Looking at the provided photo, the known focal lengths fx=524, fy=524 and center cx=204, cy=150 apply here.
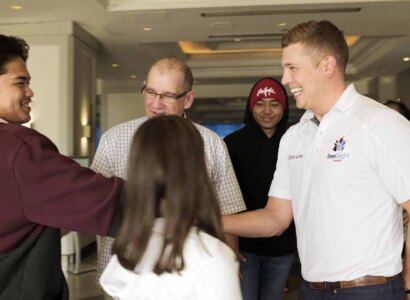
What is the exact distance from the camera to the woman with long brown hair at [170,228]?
4.01 feet

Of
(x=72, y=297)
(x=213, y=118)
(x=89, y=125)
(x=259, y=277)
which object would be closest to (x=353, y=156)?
(x=259, y=277)

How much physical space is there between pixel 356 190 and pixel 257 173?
1543 millimetres

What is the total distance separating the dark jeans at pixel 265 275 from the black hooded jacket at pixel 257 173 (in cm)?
5

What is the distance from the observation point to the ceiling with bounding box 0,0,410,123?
276 inches

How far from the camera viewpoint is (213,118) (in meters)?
19.8

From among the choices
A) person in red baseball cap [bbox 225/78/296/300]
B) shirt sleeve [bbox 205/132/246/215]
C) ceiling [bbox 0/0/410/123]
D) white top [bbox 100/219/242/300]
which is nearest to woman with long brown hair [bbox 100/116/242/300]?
white top [bbox 100/219/242/300]

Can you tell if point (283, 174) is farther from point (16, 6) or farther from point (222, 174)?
point (16, 6)

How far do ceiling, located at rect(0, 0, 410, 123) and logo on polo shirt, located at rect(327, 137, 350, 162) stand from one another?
5.43 meters

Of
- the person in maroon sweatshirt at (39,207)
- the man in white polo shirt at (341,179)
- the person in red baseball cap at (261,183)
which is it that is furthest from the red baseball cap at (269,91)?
the person in maroon sweatshirt at (39,207)

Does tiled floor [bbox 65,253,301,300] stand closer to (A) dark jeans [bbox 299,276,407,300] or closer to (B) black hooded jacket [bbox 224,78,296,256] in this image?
(B) black hooded jacket [bbox 224,78,296,256]

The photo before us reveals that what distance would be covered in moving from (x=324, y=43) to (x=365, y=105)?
0.28 meters

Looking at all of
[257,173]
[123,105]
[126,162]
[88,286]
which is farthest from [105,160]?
[123,105]

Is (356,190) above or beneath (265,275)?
above

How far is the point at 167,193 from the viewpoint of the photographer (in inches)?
49.3
